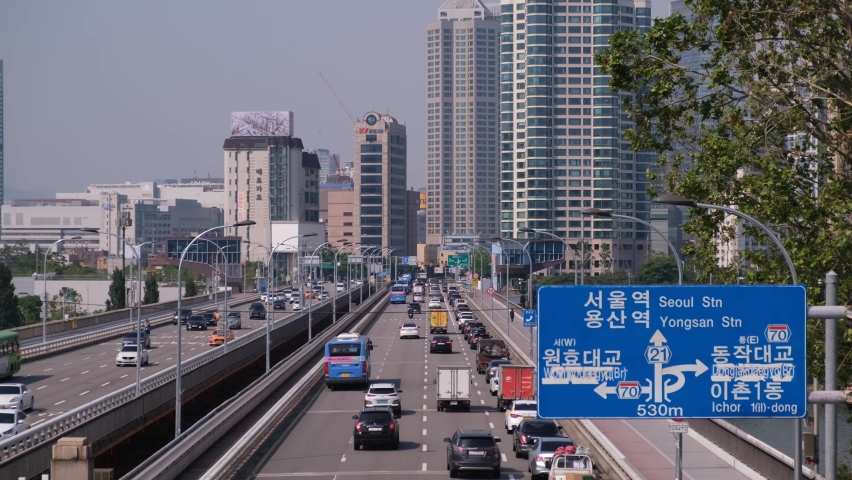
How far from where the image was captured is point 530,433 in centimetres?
3769

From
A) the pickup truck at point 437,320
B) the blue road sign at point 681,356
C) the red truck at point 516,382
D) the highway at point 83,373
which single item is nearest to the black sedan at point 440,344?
the pickup truck at point 437,320

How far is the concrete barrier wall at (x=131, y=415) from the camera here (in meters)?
30.5

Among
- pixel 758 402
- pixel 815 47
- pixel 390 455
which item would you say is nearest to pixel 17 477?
pixel 390 455

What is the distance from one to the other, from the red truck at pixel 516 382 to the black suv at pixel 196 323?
59647 millimetres

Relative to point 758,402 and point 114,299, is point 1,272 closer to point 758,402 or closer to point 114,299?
point 114,299

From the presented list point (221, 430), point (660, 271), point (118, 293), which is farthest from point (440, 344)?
point (118, 293)

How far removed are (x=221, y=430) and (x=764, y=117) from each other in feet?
78.6

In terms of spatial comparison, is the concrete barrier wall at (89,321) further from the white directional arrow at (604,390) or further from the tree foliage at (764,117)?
the white directional arrow at (604,390)

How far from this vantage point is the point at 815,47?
26234mm

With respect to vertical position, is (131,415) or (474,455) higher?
(474,455)

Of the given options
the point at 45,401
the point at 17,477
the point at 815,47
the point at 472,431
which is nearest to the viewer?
the point at 815,47

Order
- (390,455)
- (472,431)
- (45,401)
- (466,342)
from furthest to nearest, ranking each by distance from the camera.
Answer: (466,342) < (45,401) < (390,455) < (472,431)

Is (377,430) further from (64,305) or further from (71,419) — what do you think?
(64,305)

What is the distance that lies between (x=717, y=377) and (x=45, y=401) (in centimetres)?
4115
